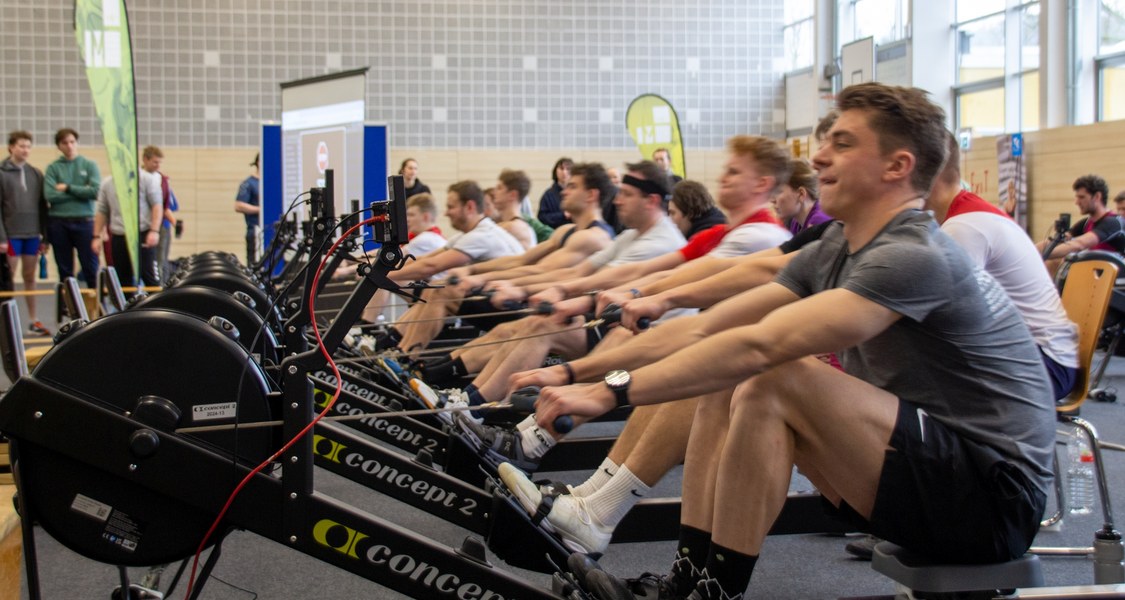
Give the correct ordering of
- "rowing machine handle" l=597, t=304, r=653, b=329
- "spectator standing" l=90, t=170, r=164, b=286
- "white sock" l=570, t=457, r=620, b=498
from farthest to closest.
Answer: "spectator standing" l=90, t=170, r=164, b=286 < "rowing machine handle" l=597, t=304, r=653, b=329 < "white sock" l=570, t=457, r=620, b=498

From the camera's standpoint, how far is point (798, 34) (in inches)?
513

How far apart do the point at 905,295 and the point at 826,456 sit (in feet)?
1.00

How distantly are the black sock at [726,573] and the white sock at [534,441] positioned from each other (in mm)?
1359

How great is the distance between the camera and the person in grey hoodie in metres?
8.12

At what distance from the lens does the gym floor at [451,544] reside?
2678 millimetres

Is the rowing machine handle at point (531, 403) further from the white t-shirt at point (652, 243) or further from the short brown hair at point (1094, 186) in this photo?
the short brown hair at point (1094, 186)

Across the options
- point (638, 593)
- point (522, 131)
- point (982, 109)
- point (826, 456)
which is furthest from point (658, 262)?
point (522, 131)

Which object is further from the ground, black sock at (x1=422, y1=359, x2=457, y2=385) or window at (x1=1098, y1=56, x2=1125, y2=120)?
window at (x1=1098, y1=56, x2=1125, y2=120)

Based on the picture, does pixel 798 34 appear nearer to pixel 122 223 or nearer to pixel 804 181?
pixel 122 223

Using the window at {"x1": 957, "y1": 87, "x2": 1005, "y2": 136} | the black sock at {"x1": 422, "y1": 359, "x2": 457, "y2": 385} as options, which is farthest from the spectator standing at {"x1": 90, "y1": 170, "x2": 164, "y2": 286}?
the window at {"x1": 957, "y1": 87, "x2": 1005, "y2": 136}

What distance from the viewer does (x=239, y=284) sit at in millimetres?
3764

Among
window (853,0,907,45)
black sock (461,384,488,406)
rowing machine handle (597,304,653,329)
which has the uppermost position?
window (853,0,907,45)

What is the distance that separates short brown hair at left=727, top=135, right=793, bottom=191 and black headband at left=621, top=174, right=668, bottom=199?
70cm

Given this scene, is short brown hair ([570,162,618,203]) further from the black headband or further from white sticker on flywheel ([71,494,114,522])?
white sticker on flywheel ([71,494,114,522])
